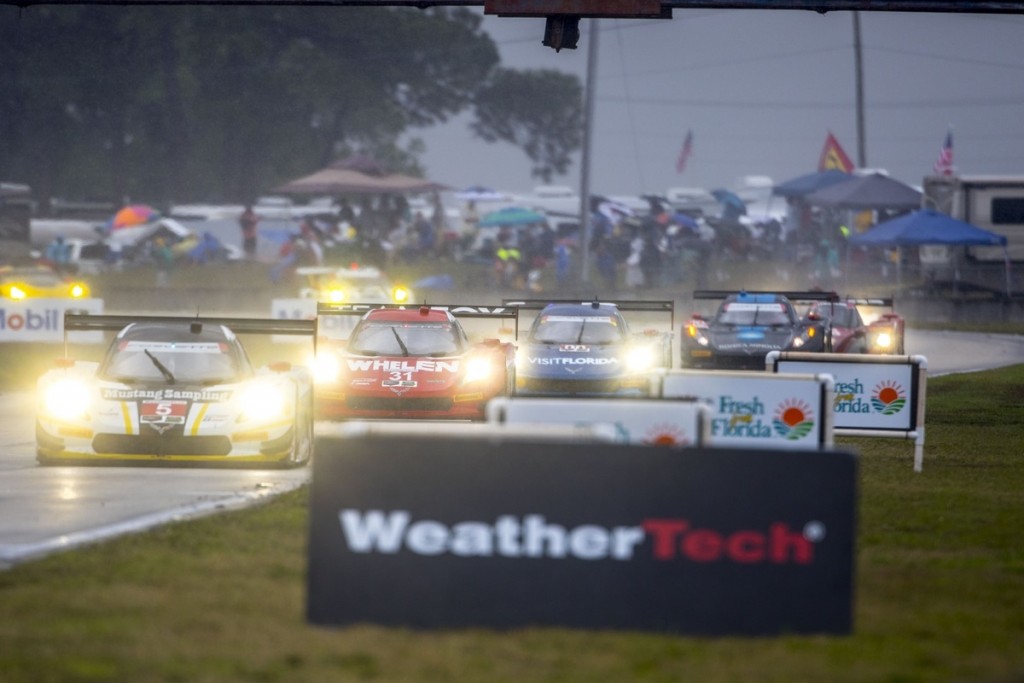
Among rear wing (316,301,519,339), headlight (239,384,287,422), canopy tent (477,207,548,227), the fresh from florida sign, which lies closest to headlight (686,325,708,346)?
rear wing (316,301,519,339)

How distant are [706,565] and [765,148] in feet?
471

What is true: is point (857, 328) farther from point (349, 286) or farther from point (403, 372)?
point (403, 372)

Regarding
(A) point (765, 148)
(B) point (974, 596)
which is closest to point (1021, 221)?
(B) point (974, 596)

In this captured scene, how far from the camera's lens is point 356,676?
269 inches

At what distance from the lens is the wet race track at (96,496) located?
10.9 metres

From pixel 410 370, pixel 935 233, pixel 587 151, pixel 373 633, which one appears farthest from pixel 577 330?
pixel 587 151

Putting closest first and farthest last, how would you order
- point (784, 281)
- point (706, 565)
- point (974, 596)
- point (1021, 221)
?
point (706, 565) < point (974, 596) < point (1021, 221) < point (784, 281)

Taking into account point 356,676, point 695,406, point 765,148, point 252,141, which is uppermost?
point 765,148

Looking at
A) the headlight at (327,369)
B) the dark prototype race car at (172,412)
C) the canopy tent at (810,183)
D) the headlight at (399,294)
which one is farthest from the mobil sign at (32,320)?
the canopy tent at (810,183)

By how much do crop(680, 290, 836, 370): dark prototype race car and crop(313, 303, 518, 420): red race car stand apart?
795cm

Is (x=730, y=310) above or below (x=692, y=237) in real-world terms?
below

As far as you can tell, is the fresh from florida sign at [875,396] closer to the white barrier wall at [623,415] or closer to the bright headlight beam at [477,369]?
the bright headlight beam at [477,369]

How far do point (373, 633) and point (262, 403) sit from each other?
7.79 m

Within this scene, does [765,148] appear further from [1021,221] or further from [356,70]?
[1021,221]
